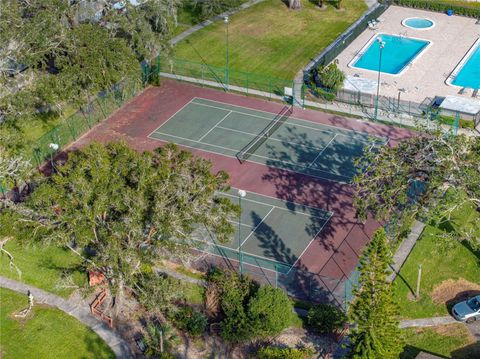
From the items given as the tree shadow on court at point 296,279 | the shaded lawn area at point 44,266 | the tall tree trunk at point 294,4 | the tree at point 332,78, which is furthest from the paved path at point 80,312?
the tall tree trunk at point 294,4

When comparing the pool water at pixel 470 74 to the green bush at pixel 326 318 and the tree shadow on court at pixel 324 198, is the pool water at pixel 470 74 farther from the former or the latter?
the green bush at pixel 326 318

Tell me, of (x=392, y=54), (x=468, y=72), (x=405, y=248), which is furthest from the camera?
(x=392, y=54)

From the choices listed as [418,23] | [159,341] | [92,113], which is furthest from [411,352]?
[418,23]

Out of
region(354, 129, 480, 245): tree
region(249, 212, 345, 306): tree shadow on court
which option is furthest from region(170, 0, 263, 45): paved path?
region(354, 129, 480, 245): tree

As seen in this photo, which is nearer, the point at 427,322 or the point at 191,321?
the point at 191,321

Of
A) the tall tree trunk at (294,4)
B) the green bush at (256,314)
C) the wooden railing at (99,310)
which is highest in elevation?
the green bush at (256,314)

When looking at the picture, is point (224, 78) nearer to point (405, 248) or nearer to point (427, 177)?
point (405, 248)

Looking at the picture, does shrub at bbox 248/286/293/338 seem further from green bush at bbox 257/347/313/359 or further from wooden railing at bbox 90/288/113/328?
wooden railing at bbox 90/288/113/328
